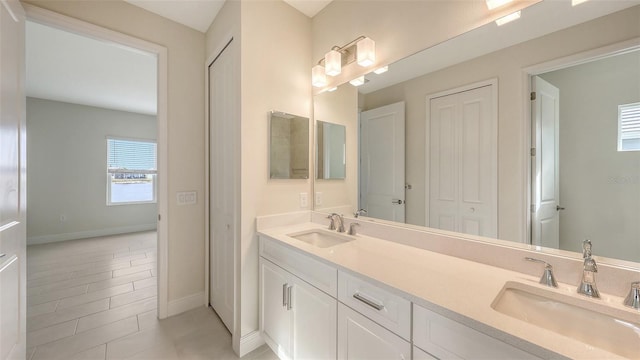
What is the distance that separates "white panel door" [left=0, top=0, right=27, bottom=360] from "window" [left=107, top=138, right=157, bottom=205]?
4585 mm

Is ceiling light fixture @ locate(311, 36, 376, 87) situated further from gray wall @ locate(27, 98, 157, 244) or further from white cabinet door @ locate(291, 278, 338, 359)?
gray wall @ locate(27, 98, 157, 244)

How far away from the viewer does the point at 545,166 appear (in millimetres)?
1054

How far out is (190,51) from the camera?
239 cm

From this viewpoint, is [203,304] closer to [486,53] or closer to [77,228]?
[486,53]

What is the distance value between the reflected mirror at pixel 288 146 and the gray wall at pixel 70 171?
5.38 metres

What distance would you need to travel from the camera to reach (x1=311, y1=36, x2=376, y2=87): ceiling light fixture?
1.62 metres

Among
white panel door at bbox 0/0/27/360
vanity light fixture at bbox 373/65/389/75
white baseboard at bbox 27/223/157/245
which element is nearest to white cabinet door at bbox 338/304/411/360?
vanity light fixture at bbox 373/65/389/75

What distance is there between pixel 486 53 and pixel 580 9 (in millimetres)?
322

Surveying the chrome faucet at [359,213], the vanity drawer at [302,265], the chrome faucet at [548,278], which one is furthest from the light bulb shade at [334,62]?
the chrome faucet at [548,278]

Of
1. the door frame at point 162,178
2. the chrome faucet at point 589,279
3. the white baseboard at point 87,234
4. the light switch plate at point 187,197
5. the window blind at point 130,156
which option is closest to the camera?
the chrome faucet at point 589,279

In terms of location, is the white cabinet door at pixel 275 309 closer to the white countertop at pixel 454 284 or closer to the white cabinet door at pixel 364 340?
the white countertop at pixel 454 284

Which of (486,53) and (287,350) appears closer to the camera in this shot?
(486,53)

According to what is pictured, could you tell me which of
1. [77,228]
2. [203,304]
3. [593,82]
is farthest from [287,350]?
[77,228]

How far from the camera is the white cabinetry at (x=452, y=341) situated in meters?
0.68
